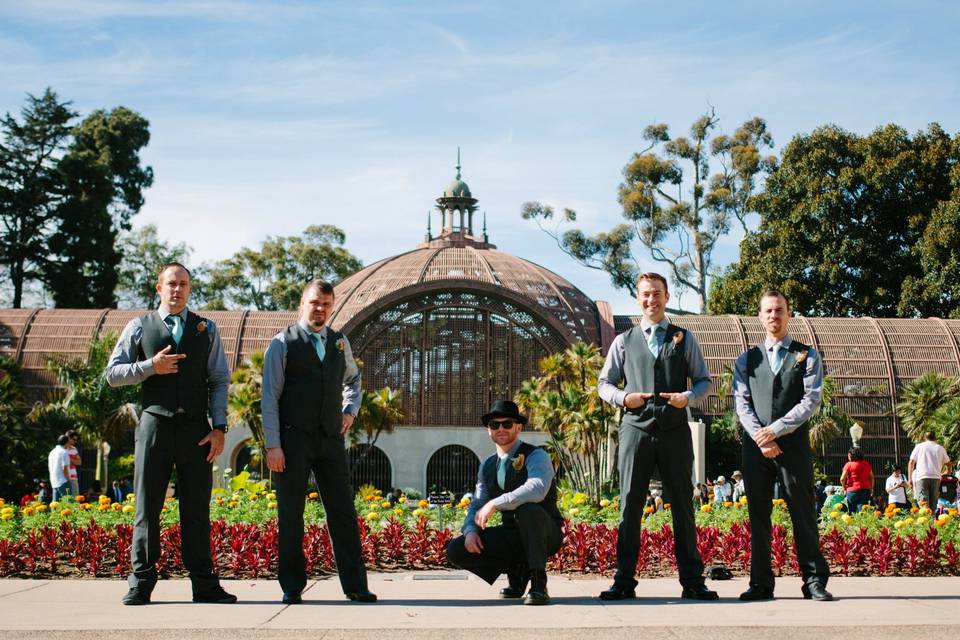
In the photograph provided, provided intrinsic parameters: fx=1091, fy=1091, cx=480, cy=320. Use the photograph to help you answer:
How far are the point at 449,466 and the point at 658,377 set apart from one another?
25.2 meters

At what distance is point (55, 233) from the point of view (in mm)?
41719

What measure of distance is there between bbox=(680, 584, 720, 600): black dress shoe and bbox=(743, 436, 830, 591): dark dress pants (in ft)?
0.82

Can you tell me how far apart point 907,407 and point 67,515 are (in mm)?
24589

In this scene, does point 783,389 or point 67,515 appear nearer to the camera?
point 783,389

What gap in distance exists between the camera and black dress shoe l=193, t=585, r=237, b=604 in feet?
19.1

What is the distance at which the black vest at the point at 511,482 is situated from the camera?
20.1 ft

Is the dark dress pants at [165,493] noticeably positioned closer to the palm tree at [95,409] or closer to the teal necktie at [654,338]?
the teal necktie at [654,338]

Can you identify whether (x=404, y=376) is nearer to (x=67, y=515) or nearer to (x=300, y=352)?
(x=67, y=515)

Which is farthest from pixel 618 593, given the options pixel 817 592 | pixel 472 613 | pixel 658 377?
pixel 658 377

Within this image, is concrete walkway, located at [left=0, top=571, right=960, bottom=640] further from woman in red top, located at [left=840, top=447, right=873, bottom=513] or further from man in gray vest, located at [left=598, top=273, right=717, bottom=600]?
woman in red top, located at [left=840, top=447, right=873, bottom=513]

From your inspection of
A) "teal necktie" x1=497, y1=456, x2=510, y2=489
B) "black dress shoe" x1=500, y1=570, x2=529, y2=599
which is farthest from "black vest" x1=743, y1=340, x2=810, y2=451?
"black dress shoe" x1=500, y1=570, x2=529, y2=599

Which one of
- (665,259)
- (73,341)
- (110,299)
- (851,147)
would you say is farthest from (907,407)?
(110,299)

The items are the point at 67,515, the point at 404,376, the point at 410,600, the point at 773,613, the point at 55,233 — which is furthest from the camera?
the point at 55,233

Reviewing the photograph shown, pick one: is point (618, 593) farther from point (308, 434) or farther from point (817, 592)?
point (308, 434)
